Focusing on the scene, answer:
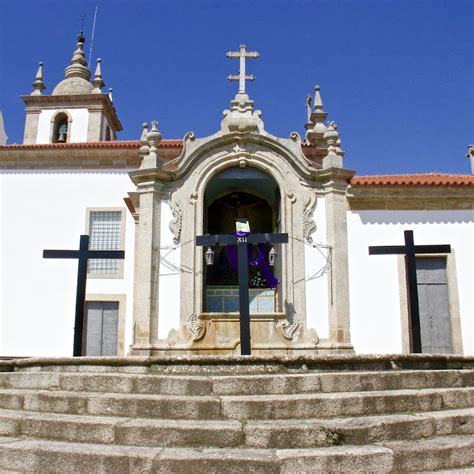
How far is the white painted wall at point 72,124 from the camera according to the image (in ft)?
73.7

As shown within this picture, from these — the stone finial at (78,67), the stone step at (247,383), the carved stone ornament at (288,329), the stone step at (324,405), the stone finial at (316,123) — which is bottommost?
the stone step at (324,405)

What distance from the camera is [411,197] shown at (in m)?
11.7

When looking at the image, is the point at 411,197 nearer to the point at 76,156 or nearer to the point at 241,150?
the point at 241,150

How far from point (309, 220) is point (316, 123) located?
9530 millimetres

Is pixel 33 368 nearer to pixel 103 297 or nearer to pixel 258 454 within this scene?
pixel 258 454

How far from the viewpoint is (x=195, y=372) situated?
6012mm

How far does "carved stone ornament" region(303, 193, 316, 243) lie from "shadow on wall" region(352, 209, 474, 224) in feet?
4.36

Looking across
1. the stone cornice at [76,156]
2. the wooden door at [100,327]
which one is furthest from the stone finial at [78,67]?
the wooden door at [100,327]

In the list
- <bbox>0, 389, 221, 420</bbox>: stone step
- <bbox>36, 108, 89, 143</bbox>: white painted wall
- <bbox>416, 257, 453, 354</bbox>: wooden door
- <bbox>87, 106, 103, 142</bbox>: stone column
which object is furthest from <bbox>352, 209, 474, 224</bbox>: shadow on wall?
<bbox>36, 108, 89, 143</bbox>: white painted wall

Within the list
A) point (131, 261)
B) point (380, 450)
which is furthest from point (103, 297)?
point (380, 450)

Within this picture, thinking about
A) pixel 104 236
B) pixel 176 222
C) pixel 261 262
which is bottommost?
pixel 261 262

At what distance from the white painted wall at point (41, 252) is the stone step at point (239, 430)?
10864mm

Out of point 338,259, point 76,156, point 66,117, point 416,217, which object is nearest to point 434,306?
point 416,217

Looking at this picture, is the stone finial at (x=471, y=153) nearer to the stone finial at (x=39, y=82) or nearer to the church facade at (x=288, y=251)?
the church facade at (x=288, y=251)
